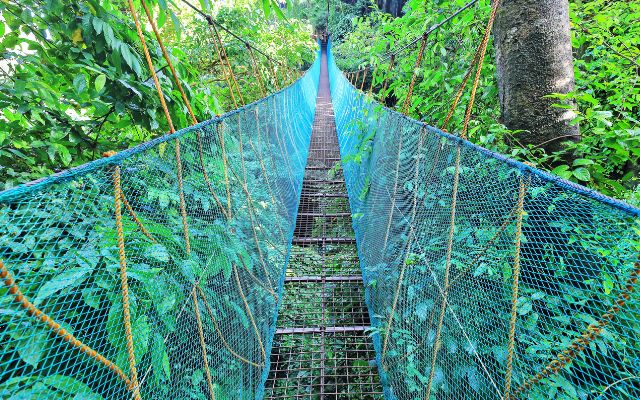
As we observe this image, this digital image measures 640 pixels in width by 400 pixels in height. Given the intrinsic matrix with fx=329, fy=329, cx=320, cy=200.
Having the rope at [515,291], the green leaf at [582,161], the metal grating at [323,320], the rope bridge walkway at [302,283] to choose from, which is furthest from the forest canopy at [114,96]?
the metal grating at [323,320]

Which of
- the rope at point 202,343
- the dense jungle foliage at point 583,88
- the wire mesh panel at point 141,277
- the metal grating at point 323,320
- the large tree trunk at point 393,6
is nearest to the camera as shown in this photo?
the wire mesh panel at point 141,277

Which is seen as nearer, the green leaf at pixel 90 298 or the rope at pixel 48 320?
the rope at pixel 48 320

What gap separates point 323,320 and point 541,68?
4.75 feet

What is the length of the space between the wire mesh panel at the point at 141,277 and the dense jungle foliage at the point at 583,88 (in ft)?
3.01

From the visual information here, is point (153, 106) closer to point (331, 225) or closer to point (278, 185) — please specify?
point (278, 185)

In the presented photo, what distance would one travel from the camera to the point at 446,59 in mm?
1989

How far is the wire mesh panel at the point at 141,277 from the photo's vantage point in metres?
0.48

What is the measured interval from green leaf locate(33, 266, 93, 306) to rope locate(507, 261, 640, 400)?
753 millimetres

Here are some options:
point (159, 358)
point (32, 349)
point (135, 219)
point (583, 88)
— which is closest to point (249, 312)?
point (159, 358)

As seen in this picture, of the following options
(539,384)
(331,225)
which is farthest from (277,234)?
(539,384)

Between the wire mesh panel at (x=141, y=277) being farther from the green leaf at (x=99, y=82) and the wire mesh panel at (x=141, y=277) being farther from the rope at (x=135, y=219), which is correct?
the green leaf at (x=99, y=82)

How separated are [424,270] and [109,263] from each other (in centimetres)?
87

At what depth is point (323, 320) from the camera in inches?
68.1

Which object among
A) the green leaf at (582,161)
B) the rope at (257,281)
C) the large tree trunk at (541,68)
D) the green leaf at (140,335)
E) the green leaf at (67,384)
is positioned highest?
the large tree trunk at (541,68)
